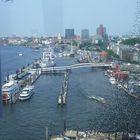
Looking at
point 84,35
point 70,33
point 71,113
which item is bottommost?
A: point 71,113

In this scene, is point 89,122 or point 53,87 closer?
point 89,122

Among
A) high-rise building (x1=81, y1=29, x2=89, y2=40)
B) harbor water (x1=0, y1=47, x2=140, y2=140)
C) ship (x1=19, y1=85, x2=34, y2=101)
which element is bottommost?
harbor water (x1=0, y1=47, x2=140, y2=140)

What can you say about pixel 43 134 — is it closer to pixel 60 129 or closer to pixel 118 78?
pixel 60 129

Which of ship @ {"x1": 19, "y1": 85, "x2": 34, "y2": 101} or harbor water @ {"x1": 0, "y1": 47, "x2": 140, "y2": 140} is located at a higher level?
ship @ {"x1": 19, "y1": 85, "x2": 34, "y2": 101}

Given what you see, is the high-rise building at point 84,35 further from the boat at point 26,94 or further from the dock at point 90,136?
the dock at point 90,136

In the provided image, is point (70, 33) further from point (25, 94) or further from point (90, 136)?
point (90, 136)

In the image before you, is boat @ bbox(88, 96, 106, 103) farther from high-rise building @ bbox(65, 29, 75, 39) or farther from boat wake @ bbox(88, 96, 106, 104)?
high-rise building @ bbox(65, 29, 75, 39)

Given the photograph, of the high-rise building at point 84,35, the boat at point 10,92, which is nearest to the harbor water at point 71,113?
the boat at point 10,92

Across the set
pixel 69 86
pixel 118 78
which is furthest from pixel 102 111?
pixel 118 78

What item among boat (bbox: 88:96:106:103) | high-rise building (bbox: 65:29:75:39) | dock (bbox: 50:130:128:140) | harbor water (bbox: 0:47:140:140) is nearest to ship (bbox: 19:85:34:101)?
harbor water (bbox: 0:47:140:140)

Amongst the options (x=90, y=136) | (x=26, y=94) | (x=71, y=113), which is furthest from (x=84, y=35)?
(x=90, y=136)

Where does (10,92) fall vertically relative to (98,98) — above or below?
above
